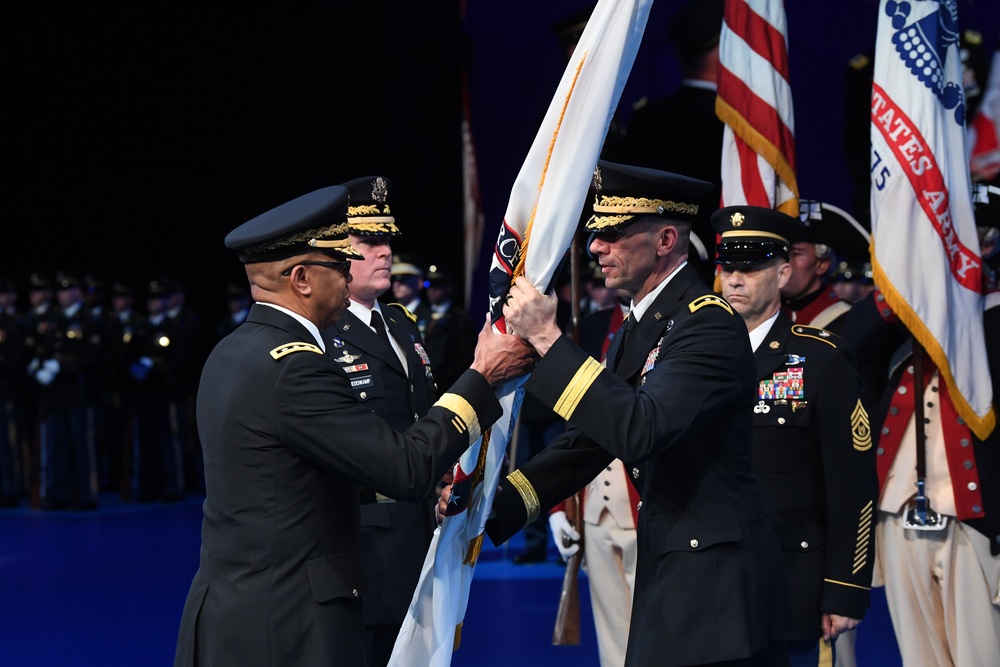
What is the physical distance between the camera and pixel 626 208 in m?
2.90

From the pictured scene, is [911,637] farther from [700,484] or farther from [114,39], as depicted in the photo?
[114,39]

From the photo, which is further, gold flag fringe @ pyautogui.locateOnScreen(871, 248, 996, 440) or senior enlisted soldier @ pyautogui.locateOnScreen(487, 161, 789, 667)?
gold flag fringe @ pyautogui.locateOnScreen(871, 248, 996, 440)

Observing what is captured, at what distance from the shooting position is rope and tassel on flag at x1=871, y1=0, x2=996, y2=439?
13.6 ft

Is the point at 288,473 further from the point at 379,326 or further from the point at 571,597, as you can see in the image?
the point at 571,597

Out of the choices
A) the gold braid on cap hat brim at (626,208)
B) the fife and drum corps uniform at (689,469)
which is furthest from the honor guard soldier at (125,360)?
the fife and drum corps uniform at (689,469)

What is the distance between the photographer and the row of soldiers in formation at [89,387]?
37.5 feet

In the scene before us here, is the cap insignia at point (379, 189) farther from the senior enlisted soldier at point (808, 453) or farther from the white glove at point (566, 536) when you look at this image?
the white glove at point (566, 536)

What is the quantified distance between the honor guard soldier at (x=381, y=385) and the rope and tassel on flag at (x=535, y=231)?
82 cm

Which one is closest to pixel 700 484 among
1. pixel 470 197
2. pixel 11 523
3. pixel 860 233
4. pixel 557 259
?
pixel 557 259

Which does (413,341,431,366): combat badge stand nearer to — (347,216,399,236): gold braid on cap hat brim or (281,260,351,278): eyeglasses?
(347,216,399,236): gold braid on cap hat brim

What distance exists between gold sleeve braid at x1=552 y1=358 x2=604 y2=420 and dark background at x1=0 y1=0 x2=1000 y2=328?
8446 mm

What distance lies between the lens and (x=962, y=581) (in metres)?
4.09

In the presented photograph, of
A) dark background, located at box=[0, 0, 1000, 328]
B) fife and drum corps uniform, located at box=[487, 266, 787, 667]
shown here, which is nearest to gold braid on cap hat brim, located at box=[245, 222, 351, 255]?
fife and drum corps uniform, located at box=[487, 266, 787, 667]

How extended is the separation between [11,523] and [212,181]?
4.14 meters
